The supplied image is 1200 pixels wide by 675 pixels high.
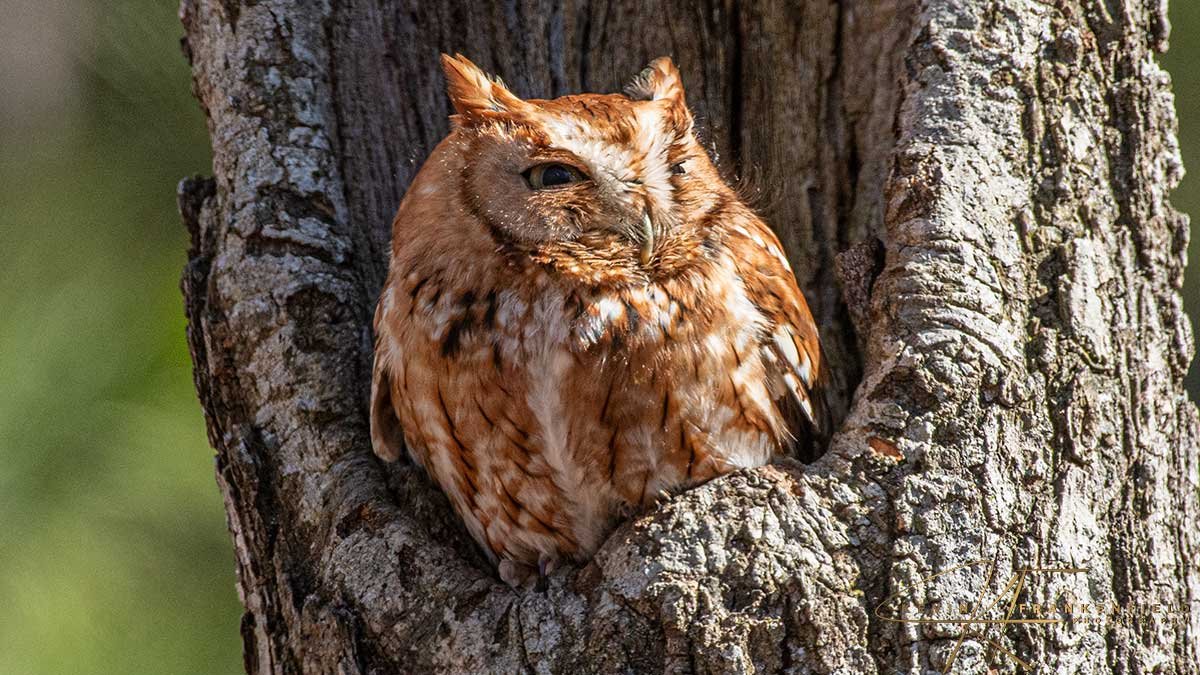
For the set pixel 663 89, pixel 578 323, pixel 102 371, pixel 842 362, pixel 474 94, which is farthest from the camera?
pixel 102 371

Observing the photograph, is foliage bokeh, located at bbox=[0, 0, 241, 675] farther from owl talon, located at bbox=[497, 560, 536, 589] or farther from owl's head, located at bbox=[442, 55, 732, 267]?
owl's head, located at bbox=[442, 55, 732, 267]

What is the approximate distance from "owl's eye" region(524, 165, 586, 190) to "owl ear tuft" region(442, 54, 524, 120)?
131mm

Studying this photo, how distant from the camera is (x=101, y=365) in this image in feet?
8.36

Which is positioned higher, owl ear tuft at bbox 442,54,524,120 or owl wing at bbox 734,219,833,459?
owl ear tuft at bbox 442,54,524,120

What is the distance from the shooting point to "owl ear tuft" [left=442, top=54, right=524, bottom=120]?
1793 mm

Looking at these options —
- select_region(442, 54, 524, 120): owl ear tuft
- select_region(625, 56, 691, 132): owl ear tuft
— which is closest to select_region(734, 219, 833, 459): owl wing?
select_region(625, 56, 691, 132): owl ear tuft

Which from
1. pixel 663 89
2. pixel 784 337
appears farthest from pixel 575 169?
pixel 784 337

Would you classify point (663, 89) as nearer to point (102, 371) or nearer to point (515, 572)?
point (515, 572)

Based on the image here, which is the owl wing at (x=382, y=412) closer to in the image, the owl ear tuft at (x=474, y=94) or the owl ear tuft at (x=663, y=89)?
the owl ear tuft at (x=474, y=94)

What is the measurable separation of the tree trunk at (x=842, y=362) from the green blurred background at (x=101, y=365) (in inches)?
26.8

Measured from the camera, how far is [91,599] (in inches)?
98.7

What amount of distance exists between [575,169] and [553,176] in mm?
38

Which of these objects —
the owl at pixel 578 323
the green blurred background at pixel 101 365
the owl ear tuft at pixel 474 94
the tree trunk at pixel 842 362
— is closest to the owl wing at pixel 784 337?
the owl at pixel 578 323

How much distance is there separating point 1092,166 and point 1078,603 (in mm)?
723
